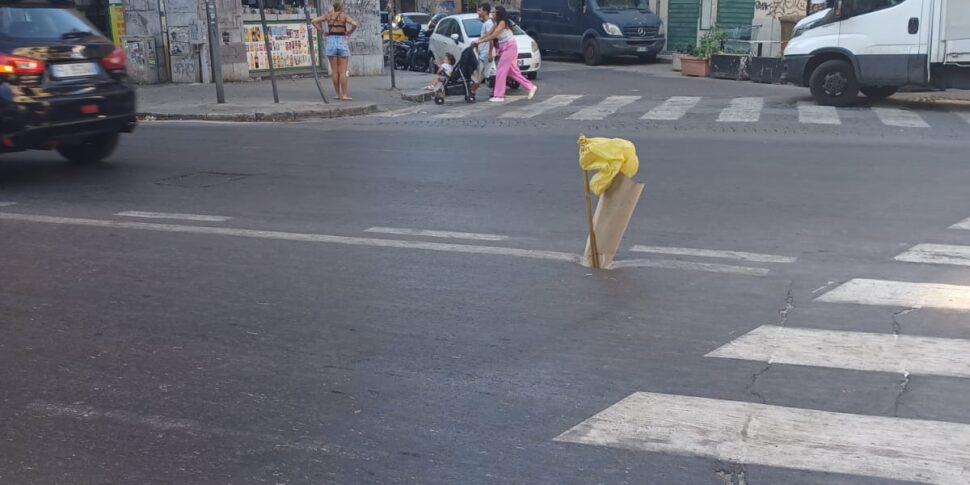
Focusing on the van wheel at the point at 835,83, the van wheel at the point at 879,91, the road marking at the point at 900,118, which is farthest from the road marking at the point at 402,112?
the van wheel at the point at 879,91

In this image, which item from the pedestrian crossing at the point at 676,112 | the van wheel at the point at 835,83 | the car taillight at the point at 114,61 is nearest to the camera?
the car taillight at the point at 114,61

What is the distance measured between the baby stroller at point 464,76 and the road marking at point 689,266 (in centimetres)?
1188

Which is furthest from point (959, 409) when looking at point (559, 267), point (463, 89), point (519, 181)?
point (463, 89)

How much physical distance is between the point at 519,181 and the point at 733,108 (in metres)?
7.65

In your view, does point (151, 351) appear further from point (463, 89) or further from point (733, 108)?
point (463, 89)

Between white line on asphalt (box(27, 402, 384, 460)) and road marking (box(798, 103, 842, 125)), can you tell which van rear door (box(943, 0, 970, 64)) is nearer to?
road marking (box(798, 103, 842, 125))

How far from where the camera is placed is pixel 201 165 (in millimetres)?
11328

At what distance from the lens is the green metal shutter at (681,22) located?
28859 mm

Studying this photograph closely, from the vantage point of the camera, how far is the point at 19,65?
9.65 meters

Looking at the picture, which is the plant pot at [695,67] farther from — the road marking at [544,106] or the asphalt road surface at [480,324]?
the asphalt road surface at [480,324]

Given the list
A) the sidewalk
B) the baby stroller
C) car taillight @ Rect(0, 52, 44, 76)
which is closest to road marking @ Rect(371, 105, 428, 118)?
the sidewalk

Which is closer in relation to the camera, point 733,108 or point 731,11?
point 733,108

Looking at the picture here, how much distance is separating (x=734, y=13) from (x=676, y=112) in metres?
12.2

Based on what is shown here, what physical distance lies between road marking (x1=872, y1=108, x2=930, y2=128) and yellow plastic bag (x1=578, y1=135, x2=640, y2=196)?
29.4 ft
